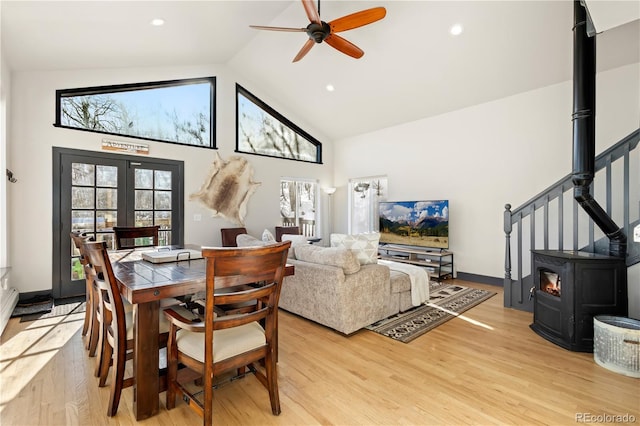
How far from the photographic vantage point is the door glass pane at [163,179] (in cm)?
514

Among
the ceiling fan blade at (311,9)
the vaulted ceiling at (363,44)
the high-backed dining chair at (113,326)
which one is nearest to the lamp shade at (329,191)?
the vaulted ceiling at (363,44)

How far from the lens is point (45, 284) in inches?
163

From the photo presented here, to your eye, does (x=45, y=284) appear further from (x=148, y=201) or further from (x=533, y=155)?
(x=533, y=155)

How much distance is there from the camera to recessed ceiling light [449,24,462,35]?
13.1 feet

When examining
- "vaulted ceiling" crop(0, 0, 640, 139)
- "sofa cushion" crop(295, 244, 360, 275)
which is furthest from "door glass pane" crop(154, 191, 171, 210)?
"sofa cushion" crop(295, 244, 360, 275)

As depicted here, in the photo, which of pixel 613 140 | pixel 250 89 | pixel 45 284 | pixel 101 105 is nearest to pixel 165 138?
pixel 101 105

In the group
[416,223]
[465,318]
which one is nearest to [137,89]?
[416,223]

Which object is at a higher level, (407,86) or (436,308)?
(407,86)

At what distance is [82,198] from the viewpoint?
4.43 meters

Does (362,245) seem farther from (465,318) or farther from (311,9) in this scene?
(311,9)

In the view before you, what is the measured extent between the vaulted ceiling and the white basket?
2.55 m

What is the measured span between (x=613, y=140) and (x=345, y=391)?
4845mm

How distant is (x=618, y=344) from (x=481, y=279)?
3003 mm

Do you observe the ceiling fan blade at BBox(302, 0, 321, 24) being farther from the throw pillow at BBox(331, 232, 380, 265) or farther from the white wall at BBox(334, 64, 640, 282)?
the white wall at BBox(334, 64, 640, 282)
